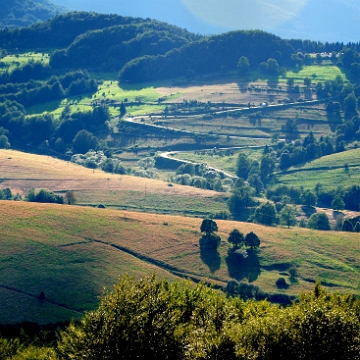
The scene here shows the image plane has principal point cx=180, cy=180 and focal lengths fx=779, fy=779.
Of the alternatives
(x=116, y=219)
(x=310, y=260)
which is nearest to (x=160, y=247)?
(x=116, y=219)

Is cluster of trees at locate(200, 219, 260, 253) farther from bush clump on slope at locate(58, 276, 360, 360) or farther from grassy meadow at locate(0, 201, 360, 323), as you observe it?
bush clump on slope at locate(58, 276, 360, 360)

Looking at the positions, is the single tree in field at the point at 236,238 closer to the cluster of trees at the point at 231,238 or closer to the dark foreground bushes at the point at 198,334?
the cluster of trees at the point at 231,238

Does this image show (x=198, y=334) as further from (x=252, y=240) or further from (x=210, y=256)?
(x=252, y=240)

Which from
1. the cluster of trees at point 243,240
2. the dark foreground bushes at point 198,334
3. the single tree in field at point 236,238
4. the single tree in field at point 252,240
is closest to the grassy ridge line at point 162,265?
the cluster of trees at point 243,240

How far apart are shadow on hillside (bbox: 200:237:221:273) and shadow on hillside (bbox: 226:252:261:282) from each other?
7.86 feet

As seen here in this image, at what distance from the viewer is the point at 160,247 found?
16675 centimetres

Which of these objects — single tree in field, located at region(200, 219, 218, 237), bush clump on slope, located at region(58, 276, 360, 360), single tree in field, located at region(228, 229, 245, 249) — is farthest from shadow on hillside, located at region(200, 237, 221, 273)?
bush clump on slope, located at region(58, 276, 360, 360)

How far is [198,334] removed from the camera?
63875 millimetres

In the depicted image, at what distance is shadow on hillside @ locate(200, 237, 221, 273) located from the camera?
162 metres

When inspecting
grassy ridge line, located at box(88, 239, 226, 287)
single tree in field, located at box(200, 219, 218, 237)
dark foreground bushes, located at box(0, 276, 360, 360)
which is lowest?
grassy ridge line, located at box(88, 239, 226, 287)

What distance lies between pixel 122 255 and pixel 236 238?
27964 mm

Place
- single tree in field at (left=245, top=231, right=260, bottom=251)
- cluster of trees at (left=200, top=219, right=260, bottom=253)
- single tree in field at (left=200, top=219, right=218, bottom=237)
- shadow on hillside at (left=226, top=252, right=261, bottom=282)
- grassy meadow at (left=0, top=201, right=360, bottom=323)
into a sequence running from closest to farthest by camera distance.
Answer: grassy meadow at (left=0, top=201, right=360, bottom=323) → shadow on hillside at (left=226, top=252, right=261, bottom=282) → cluster of trees at (left=200, top=219, right=260, bottom=253) → single tree in field at (left=245, top=231, right=260, bottom=251) → single tree in field at (left=200, top=219, right=218, bottom=237)

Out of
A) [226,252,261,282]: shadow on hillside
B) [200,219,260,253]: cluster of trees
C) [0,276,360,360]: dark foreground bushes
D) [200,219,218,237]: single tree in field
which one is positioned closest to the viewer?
[0,276,360,360]: dark foreground bushes

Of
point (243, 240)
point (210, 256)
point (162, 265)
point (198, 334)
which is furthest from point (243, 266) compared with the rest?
point (198, 334)
